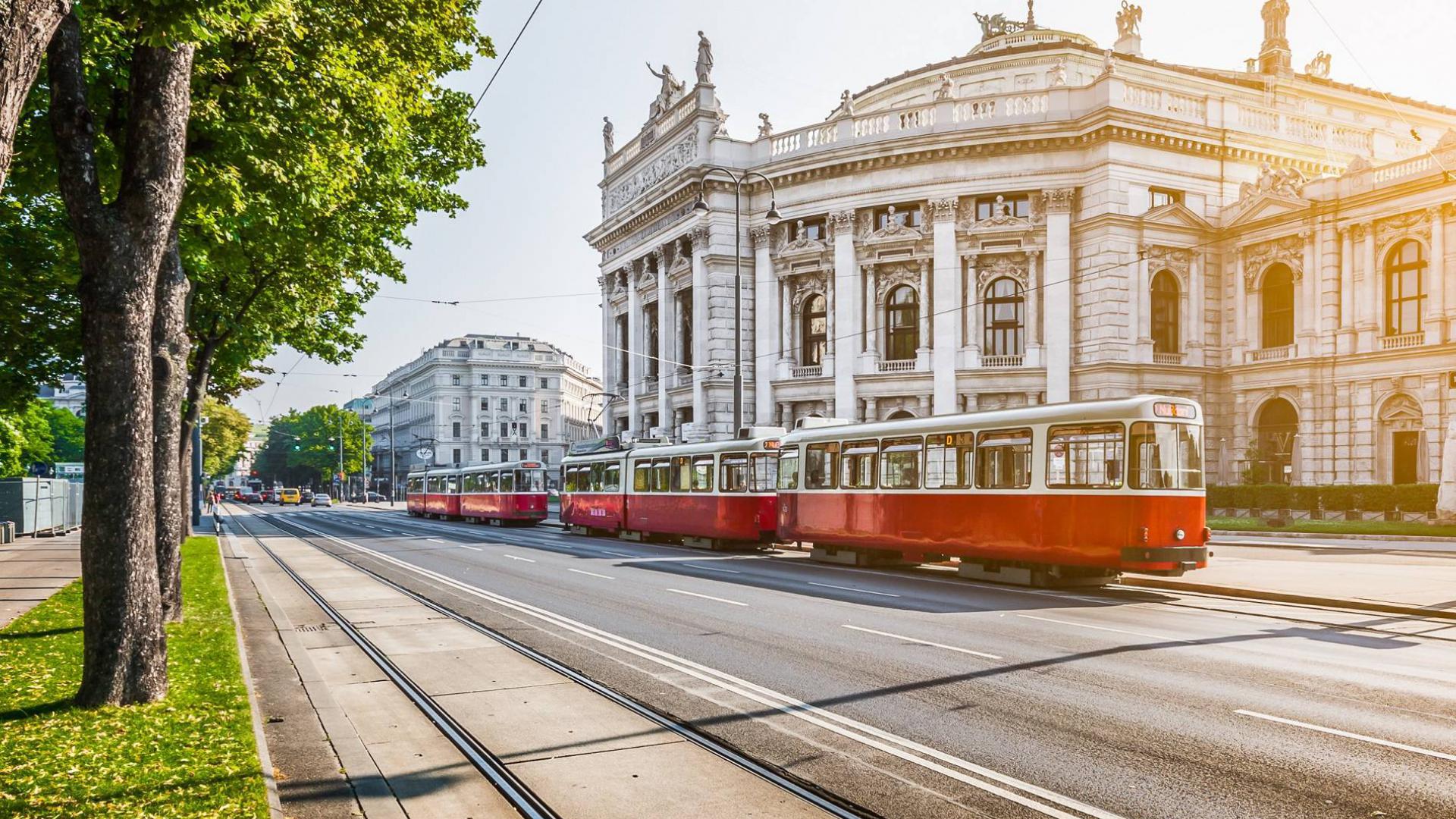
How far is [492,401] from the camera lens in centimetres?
12912

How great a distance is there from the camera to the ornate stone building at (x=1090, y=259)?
3922cm

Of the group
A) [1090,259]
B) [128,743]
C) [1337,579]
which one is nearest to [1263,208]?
[1090,259]

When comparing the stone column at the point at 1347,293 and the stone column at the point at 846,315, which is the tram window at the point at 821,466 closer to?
the stone column at the point at 846,315

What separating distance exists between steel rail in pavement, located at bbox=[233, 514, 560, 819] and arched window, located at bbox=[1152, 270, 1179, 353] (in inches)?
1561

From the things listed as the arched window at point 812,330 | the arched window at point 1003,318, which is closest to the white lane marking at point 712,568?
the arched window at point 1003,318

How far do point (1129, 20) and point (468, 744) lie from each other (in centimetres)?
A: 5720

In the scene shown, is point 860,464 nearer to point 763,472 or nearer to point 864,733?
point 763,472

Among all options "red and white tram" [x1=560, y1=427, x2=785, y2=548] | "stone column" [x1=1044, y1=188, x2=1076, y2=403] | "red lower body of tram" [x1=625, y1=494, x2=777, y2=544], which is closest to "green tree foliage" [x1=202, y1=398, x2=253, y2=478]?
"red and white tram" [x1=560, y1=427, x2=785, y2=548]

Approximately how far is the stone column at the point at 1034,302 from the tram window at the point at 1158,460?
2881 centimetres

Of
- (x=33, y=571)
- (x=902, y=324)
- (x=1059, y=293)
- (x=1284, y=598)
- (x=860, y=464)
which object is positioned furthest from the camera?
(x=902, y=324)

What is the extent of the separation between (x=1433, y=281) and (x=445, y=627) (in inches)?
1476

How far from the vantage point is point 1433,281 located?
36.8m

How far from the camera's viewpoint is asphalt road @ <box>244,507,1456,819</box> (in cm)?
678

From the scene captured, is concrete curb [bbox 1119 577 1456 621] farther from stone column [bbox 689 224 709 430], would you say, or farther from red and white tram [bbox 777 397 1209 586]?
stone column [bbox 689 224 709 430]
